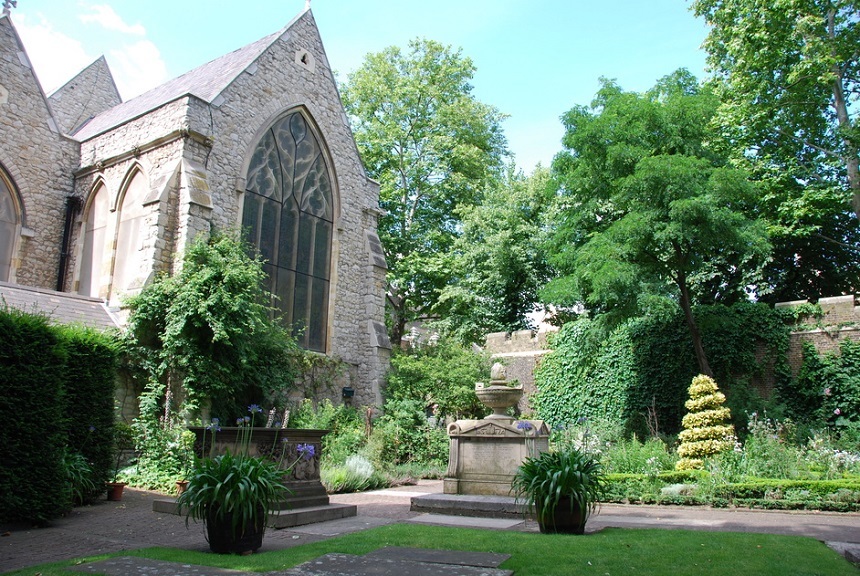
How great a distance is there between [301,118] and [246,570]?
49.7 feet

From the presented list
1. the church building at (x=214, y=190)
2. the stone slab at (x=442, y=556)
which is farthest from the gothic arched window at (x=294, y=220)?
the stone slab at (x=442, y=556)

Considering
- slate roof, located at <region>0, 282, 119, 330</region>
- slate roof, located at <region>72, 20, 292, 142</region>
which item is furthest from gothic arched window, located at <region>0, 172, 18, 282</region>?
slate roof, located at <region>0, 282, 119, 330</region>

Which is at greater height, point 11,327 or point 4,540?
point 11,327

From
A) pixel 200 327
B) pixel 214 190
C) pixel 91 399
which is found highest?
pixel 214 190

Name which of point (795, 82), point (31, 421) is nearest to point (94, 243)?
point (31, 421)

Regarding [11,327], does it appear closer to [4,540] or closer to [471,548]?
[4,540]

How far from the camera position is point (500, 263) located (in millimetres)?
22656

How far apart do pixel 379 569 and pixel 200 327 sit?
9144 mm

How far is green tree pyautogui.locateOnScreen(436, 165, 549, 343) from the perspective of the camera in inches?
895

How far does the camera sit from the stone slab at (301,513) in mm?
8391

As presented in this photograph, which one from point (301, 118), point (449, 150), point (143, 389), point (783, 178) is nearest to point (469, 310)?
point (449, 150)

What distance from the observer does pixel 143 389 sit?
13344 millimetres

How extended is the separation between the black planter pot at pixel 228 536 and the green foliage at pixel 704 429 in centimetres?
997

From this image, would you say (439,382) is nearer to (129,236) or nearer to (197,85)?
(129,236)
